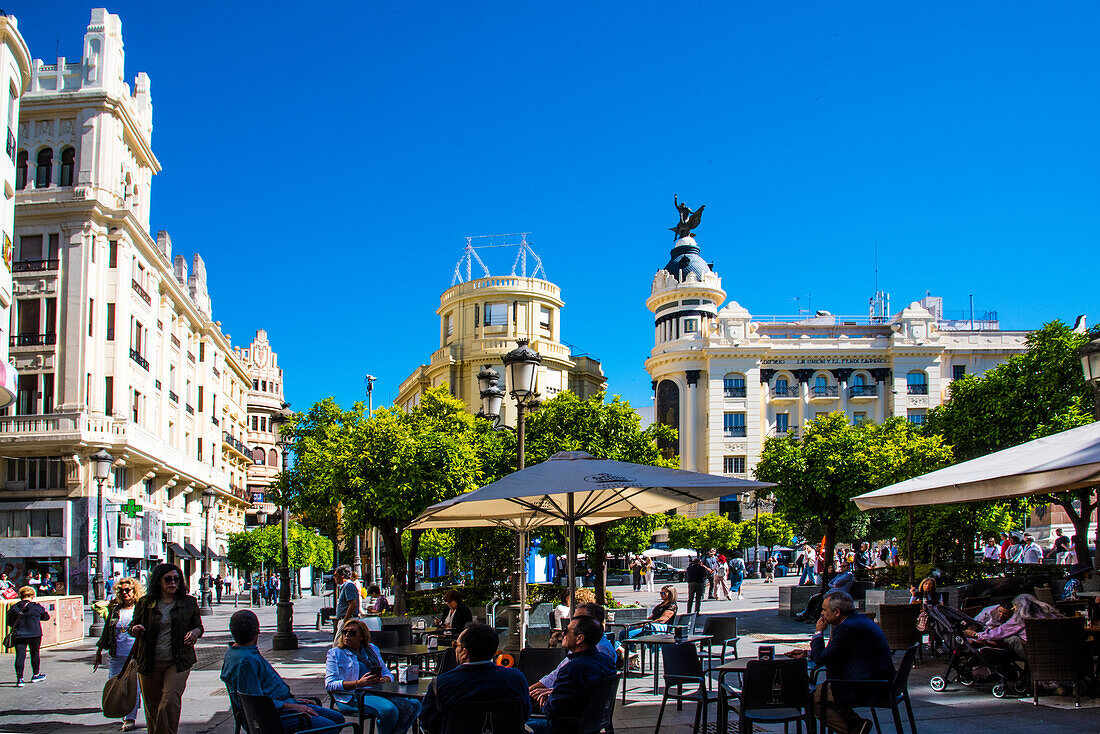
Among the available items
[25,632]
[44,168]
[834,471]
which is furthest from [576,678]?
[44,168]

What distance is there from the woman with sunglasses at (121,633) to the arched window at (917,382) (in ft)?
200

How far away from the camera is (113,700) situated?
7566 mm

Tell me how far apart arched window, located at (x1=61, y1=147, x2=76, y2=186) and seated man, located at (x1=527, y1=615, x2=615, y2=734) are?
1423 inches

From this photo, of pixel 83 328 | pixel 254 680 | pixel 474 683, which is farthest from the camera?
pixel 83 328

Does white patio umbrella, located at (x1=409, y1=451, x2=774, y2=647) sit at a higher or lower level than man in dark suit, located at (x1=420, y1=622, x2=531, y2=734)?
higher

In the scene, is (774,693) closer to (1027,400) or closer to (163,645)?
(163,645)

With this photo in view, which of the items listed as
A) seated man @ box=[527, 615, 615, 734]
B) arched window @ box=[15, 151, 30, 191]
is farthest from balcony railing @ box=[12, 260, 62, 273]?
seated man @ box=[527, 615, 615, 734]

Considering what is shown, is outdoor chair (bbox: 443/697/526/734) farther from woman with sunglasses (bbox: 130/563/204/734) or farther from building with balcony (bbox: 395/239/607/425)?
building with balcony (bbox: 395/239/607/425)

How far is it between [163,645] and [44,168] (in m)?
34.4

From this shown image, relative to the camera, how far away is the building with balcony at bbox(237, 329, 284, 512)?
88188 mm

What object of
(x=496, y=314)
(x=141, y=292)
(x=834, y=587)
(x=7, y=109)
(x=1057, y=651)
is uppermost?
(x=496, y=314)

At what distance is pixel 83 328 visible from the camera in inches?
1374

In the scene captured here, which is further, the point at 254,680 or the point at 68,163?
the point at 68,163

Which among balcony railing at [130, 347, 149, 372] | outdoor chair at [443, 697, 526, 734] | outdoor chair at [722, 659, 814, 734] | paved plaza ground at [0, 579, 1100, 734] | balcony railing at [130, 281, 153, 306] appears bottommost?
paved plaza ground at [0, 579, 1100, 734]
